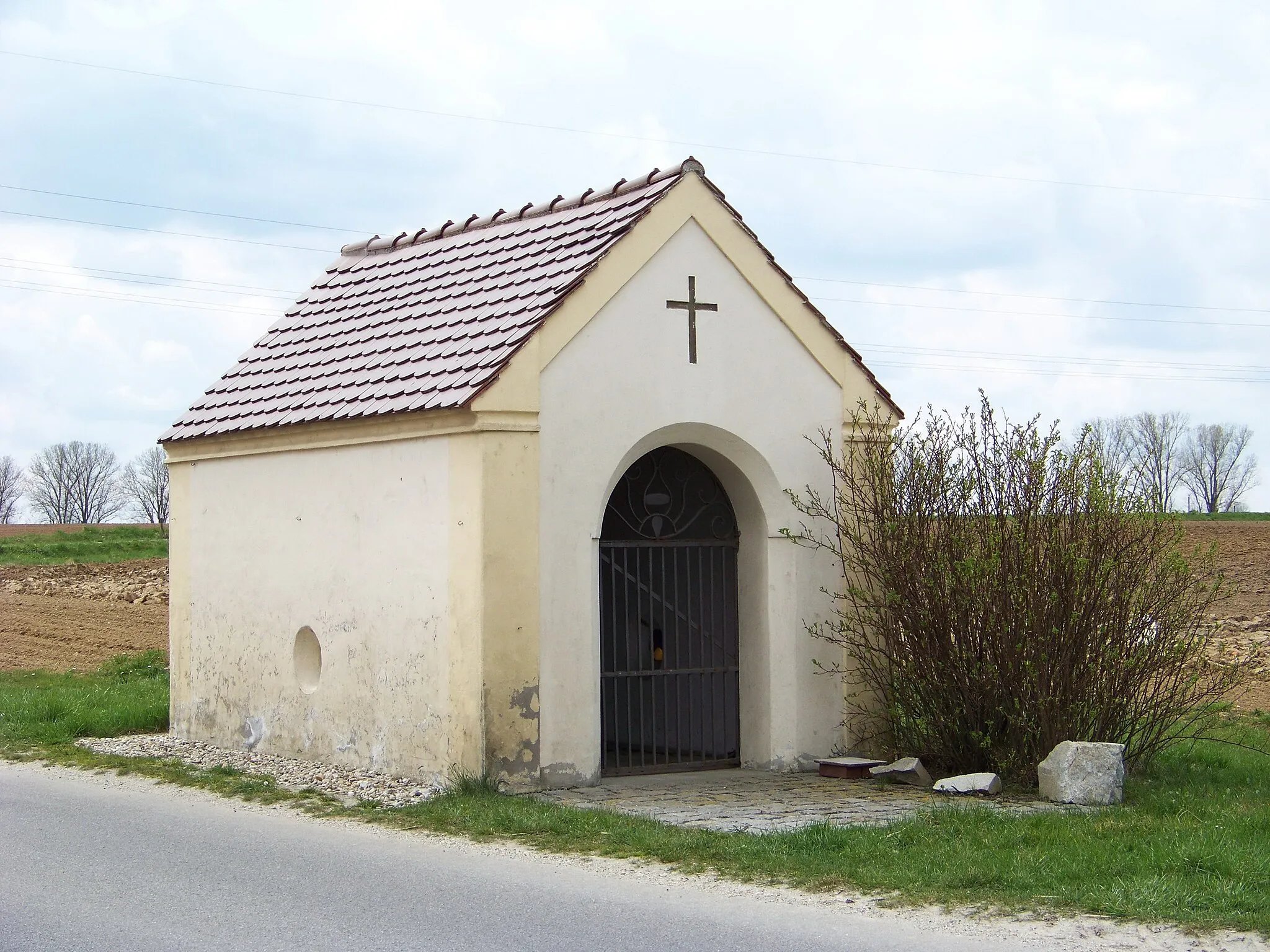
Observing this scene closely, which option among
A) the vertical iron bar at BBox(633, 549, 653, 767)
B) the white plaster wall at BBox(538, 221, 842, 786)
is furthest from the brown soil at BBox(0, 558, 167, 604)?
the white plaster wall at BBox(538, 221, 842, 786)

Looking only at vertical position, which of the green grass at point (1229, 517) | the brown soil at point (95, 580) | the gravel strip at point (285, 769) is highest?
the green grass at point (1229, 517)

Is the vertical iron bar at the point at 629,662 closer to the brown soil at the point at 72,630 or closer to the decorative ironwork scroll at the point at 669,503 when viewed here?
the decorative ironwork scroll at the point at 669,503

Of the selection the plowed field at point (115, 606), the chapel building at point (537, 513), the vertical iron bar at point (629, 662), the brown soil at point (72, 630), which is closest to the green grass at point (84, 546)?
the plowed field at point (115, 606)

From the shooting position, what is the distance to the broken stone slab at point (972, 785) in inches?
394

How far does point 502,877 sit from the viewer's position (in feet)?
24.4

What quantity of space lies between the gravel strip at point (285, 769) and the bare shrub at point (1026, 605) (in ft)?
13.0

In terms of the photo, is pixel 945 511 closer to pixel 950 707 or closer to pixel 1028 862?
pixel 950 707

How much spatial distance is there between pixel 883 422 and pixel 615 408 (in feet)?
8.55

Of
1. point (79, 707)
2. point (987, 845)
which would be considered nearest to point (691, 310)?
point (987, 845)

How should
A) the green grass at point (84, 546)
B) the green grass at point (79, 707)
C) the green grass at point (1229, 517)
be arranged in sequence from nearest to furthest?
the green grass at point (79, 707) → the green grass at point (84, 546) → the green grass at point (1229, 517)

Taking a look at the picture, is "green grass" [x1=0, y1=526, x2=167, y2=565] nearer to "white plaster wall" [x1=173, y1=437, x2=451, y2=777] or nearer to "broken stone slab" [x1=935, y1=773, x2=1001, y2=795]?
"white plaster wall" [x1=173, y1=437, x2=451, y2=777]

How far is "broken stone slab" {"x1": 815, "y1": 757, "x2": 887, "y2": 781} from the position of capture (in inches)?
434

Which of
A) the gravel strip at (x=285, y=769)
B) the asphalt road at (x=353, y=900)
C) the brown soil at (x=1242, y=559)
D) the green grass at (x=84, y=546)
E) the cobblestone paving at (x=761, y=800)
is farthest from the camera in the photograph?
the green grass at (x=84, y=546)

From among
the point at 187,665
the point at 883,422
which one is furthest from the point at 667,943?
the point at 187,665
